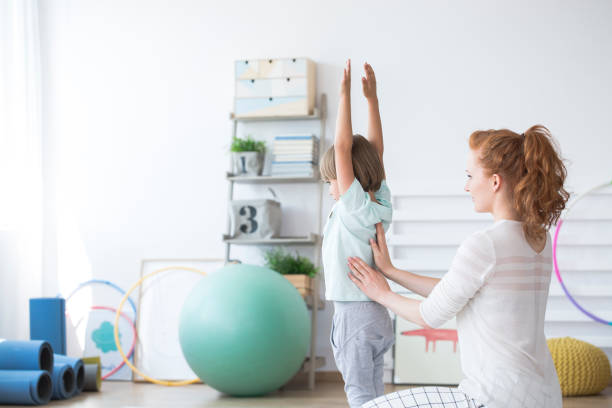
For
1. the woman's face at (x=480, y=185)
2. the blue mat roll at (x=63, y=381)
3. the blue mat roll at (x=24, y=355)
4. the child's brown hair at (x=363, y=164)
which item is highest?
the child's brown hair at (x=363, y=164)

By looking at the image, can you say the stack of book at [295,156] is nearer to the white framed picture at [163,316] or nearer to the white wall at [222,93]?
the white wall at [222,93]

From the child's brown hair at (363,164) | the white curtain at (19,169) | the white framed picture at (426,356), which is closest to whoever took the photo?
the child's brown hair at (363,164)

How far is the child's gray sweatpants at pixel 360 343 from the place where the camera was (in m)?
1.76

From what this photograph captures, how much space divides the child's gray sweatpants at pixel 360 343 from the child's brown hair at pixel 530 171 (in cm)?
54

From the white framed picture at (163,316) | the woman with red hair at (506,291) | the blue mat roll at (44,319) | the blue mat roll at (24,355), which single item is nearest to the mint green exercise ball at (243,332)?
the blue mat roll at (24,355)

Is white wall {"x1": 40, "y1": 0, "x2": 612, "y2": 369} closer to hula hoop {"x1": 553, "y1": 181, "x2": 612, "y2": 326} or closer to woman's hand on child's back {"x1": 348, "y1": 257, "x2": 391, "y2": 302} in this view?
hula hoop {"x1": 553, "y1": 181, "x2": 612, "y2": 326}

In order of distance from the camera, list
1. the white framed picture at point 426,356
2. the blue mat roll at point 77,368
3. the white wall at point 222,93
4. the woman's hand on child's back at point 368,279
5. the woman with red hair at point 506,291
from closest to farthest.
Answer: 1. the woman with red hair at point 506,291
2. the woman's hand on child's back at point 368,279
3. the blue mat roll at point 77,368
4. the white framed picture at point 426,356
5. the white wall at point 222,93

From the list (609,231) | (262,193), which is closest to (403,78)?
(262,193)

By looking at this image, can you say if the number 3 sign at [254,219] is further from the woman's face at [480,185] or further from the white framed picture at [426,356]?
the woman's face at [480,185]

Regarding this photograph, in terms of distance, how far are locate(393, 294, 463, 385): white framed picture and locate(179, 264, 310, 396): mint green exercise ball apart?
0.76 meters

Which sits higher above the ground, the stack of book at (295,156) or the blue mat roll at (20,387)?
the stack of book at (295,156)

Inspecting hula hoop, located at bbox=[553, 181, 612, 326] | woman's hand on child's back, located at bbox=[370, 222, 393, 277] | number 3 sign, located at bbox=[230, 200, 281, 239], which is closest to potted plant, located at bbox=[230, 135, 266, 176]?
number 3 sign, located at bbox=[230, 200, 281, 239]

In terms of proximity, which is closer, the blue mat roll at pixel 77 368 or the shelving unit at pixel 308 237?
the blue mat roll at pixel 77 368

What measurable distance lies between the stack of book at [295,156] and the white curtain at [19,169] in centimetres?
162
